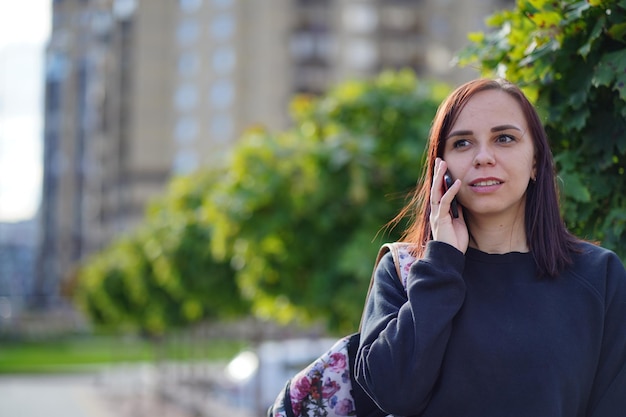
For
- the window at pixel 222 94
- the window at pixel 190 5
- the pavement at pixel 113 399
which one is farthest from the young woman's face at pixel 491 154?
the window at pixel 190 5

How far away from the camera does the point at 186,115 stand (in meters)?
66.5

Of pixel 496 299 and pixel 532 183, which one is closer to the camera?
pixel 496 299

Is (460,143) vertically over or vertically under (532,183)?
over

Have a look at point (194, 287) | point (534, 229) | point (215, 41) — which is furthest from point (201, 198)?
point (215, 41)

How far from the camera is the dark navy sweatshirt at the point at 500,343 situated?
2119mm

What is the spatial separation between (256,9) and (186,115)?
9607 millimetres

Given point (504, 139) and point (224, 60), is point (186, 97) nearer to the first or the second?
point (224, 60)

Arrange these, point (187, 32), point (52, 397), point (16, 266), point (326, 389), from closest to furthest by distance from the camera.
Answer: point (326, 389) → point (52, 397) → point (187, 32) → point (16, 266)

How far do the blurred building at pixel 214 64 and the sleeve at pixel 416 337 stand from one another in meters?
46.8

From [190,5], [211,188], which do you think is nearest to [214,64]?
[190,5]

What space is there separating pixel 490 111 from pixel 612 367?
2.25ft

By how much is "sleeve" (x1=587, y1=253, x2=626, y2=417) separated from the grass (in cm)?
3412

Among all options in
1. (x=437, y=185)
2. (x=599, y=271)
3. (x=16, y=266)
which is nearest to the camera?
(x=599, y=271)

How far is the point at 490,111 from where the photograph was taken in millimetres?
2346
